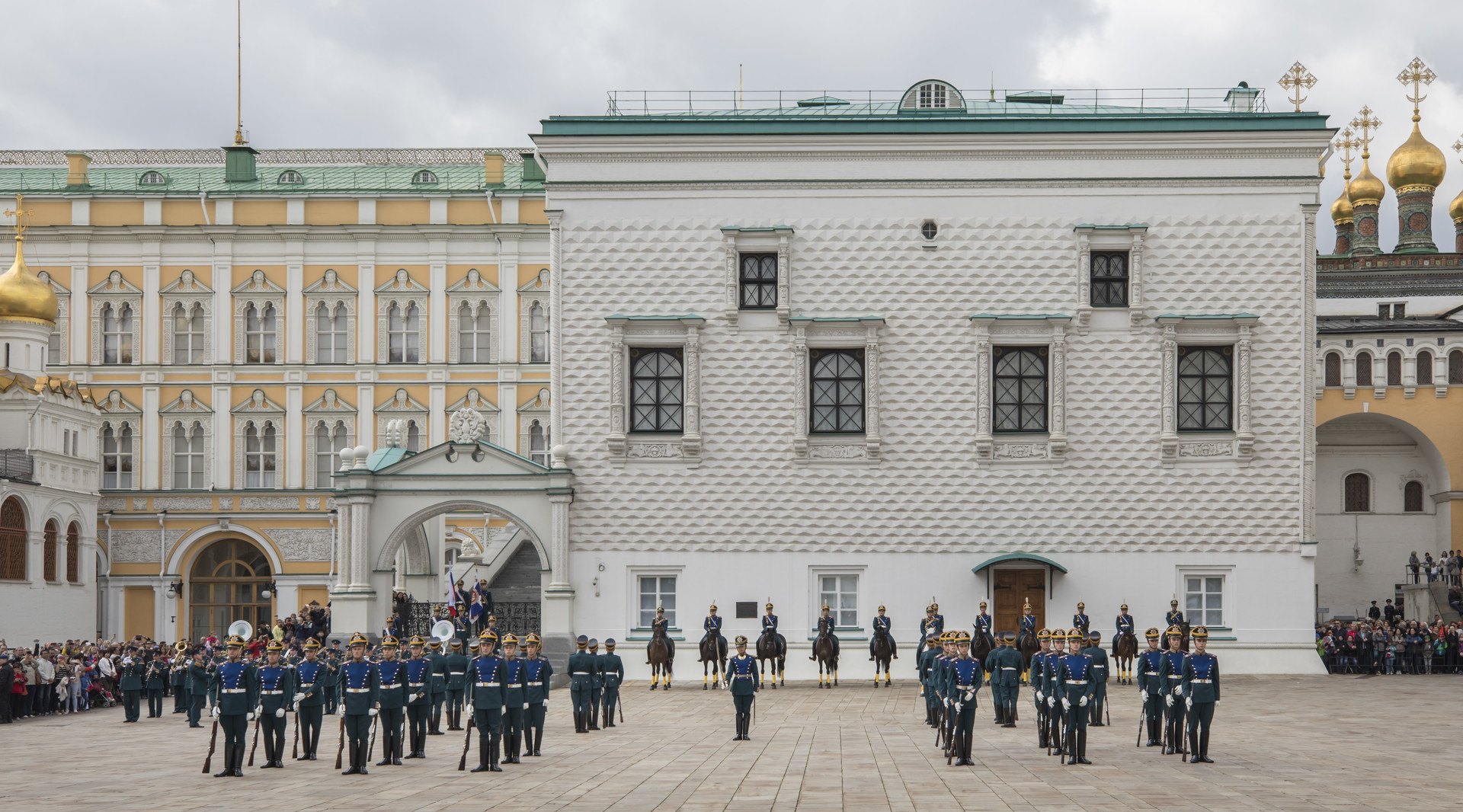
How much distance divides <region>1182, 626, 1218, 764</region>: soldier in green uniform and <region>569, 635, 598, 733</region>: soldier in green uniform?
31.2 ft

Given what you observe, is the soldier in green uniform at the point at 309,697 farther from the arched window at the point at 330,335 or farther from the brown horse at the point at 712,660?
the arched window at the point at 330,335

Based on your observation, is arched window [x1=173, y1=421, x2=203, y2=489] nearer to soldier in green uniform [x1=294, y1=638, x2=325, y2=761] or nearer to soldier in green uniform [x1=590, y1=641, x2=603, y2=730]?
soldier in green uniform [x1=590, y1=641, x2=603, y2=730]

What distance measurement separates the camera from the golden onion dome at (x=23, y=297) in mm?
49062

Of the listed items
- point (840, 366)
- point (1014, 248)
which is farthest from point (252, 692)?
point (1014, 248)

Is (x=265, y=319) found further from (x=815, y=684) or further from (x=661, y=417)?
(x=815, y=684)

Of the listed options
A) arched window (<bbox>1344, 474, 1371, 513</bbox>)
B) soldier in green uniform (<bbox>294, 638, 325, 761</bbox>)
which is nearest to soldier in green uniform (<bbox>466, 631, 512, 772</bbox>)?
soldier in green uniform (<bbox>294, 638, 325, 761</bbox>)

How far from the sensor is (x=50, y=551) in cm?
4706

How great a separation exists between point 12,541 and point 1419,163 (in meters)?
56.1

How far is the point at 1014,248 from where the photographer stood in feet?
117

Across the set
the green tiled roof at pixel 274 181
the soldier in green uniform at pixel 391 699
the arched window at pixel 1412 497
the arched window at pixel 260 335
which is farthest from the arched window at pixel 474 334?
the soldier in green uniform at pixel 391 699

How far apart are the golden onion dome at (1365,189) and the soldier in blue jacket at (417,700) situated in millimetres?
57907

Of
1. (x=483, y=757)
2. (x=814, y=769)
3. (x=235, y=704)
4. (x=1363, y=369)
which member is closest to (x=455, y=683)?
(x=483, y=757)

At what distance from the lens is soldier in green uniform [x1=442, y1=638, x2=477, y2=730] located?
24.3 meters

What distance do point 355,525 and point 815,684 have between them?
10.8 meters
